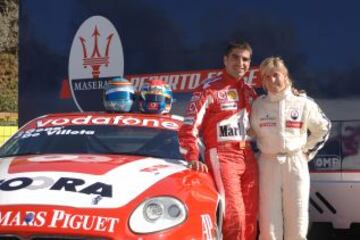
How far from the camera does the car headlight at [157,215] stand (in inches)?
161

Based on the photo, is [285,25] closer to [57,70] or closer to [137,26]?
[137,26]

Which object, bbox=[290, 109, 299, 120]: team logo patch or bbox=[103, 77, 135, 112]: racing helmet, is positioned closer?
bbox=[290, 109, 299, 120]: team logo patch

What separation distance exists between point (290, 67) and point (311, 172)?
903 millimetres

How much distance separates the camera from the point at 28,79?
26.4ft

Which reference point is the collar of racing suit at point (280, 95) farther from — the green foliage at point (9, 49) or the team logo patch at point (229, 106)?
the green foliage at point (9, 49)

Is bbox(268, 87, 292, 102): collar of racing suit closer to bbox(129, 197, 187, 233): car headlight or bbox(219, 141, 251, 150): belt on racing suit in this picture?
bbox(219, 141, 251, 150): belt on racing suit

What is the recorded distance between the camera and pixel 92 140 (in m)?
5.57

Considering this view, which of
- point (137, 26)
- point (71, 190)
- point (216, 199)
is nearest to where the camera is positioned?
point (71, 190)

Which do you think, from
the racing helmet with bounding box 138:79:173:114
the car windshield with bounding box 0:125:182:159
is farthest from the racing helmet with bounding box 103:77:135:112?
the car windshield with bounding box 0:125:182:159

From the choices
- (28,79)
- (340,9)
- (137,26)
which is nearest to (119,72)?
(137,26)

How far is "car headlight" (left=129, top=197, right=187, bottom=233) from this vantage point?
4.10m

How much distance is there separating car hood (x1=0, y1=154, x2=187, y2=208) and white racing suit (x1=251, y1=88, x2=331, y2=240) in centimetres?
61

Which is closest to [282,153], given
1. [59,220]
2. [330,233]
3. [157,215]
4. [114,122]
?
[157,215]

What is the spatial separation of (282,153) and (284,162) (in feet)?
0.21
